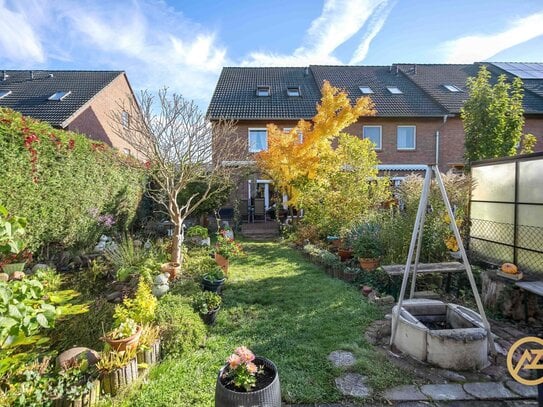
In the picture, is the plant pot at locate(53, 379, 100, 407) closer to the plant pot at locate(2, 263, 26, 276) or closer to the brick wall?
the plant pot at locate(2, 263, 26, 276)

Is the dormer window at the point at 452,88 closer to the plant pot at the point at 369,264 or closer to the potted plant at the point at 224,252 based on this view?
the plant pot at the point at 369,264

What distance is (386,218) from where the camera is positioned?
708cm

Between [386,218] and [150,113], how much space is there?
5880 mm

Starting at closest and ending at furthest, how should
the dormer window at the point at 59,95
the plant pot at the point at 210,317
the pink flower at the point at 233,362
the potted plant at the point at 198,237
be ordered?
the pink flower at the point at 233,362
the plant pot at the point at 210,317
the potted plant at the point at 198,237
the dormer window at the point at 59,95

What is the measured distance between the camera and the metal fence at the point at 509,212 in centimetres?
466

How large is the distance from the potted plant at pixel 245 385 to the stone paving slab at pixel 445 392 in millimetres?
1543

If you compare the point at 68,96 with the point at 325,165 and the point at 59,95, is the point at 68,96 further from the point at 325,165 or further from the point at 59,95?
the point at 325,165

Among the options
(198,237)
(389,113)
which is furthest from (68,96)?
(389,113)

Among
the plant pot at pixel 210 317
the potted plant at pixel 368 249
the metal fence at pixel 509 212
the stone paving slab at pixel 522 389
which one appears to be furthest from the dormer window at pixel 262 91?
the stone paving slab at pixel 522 389

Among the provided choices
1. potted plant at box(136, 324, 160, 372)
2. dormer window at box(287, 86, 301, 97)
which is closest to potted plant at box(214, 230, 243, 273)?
potted plant at box(136, 324, 160, 372)

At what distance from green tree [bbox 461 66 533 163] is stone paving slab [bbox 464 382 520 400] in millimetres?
7678

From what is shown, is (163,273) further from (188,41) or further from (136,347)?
(188,41)

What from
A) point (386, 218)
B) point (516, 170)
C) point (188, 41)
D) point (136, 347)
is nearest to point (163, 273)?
point (136, 347)

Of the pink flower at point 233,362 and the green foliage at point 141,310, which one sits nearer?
the pink flower at point 233,362
